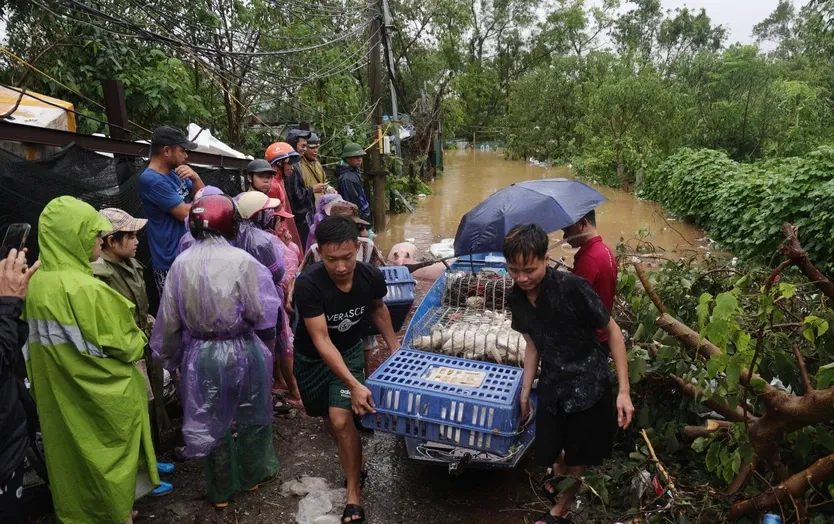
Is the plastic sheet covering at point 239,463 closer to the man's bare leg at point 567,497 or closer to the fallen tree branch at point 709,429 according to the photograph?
the man's bare leg at point 567,497

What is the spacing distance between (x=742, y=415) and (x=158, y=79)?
7.55 m

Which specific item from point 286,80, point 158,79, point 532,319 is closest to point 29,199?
point 532,319

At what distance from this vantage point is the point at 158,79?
739 centimetres

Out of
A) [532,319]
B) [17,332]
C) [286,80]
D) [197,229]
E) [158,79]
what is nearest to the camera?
[17,332]

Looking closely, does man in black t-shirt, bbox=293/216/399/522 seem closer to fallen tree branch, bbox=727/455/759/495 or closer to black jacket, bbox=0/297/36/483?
black jacket, bbox=0/297/36/483

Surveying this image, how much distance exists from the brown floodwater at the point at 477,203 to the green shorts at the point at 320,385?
406 centimetres

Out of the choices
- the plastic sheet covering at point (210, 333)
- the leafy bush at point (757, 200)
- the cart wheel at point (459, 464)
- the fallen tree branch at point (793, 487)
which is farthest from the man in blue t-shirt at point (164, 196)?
the leafy bush at point (757, 200)

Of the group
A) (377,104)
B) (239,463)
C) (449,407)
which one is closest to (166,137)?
(239,463)

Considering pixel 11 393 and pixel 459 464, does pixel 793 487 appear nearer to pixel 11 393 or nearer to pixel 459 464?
pixel 459 464

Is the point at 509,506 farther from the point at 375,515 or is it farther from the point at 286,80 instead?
the point at 286,80

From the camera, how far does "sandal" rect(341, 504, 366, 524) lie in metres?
2.93

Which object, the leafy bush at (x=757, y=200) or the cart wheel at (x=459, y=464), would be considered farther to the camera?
the leafy bush at (x=757, y=200)

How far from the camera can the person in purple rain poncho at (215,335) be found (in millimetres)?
2834

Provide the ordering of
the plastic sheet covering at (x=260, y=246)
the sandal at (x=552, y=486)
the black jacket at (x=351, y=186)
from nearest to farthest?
the sandal at (x=552, y=486) → the plastic sheet covering at (x=260, y=246) → the black jacket at (x=351, y=186)
